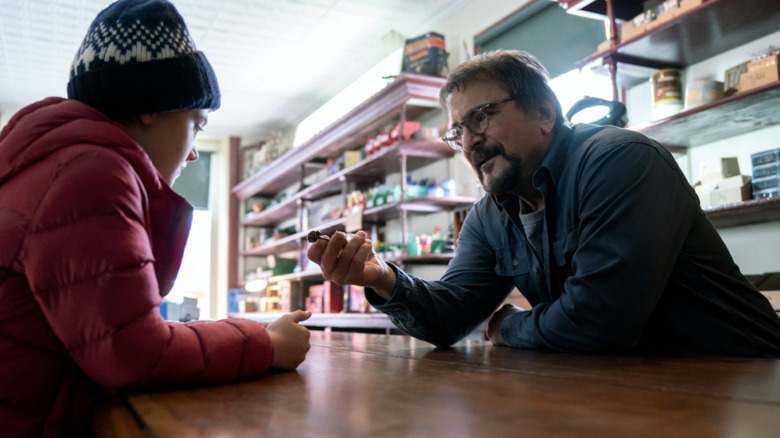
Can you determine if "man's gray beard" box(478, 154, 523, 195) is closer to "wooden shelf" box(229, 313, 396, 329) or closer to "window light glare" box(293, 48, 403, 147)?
"wooden shelf" box(229, 313, 396, 329)

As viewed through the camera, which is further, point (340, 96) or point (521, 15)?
point (340, 96)

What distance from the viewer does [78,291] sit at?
69cm

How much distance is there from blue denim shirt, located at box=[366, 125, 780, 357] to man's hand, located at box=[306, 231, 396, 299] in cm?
9

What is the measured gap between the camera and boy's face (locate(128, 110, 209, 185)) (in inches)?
39.7

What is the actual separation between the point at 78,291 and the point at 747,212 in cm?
224

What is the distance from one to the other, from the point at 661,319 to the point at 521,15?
293cm

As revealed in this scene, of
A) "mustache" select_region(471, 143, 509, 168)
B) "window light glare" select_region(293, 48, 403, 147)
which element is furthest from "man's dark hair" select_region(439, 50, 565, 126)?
"window light glare" select_region(293, 48, 403, 147)

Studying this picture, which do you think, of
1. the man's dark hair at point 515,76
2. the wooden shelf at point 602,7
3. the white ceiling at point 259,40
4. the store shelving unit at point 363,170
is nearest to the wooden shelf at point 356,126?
the store shelving unit at point 363,170

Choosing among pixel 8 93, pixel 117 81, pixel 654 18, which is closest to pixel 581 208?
pixel 117 81

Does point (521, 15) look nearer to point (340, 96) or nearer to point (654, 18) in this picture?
point (654, 18)

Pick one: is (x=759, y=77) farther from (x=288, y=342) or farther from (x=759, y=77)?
(x=288, y=342)

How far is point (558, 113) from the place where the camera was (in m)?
1.71

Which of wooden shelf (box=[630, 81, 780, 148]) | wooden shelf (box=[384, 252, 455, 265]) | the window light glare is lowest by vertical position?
wooden shelf (box=[384, 252, 455, 265])

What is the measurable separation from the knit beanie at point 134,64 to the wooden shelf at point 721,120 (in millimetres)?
1961
